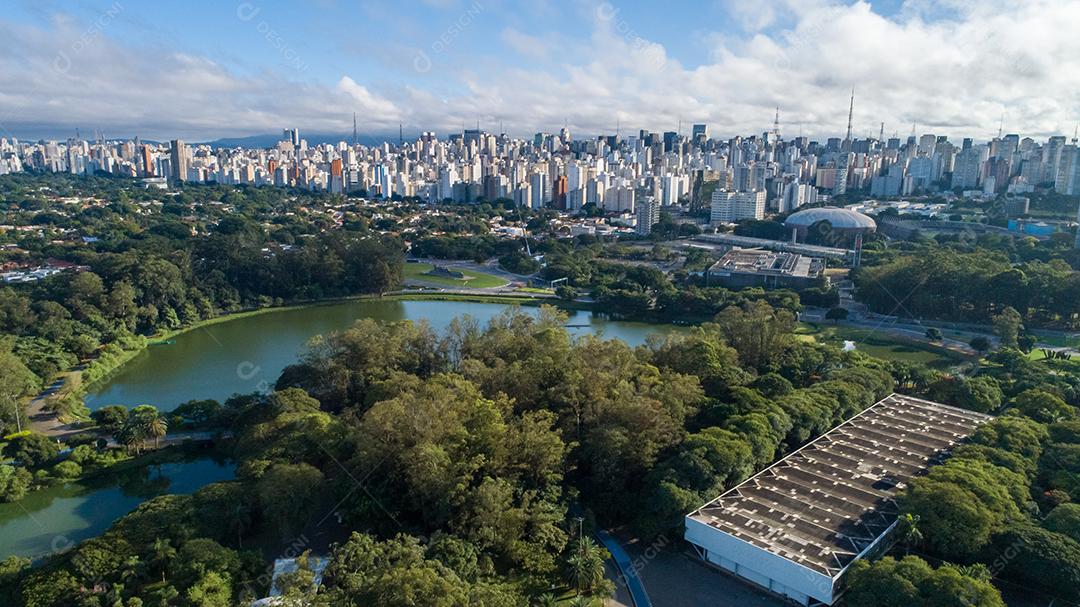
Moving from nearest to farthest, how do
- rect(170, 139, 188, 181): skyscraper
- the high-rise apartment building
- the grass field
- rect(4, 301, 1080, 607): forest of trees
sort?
rect(4, 301, 1080, 607): forest of trees
the grass field
the high-rise apartment building
rect(170, 139, 188, 181): skyscraper

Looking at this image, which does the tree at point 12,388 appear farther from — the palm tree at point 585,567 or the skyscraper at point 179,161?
the skyscraper at point 179,161

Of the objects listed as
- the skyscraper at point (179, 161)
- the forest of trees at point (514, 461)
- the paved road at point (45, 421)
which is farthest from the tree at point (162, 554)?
the skyscraper at point (179, 161)

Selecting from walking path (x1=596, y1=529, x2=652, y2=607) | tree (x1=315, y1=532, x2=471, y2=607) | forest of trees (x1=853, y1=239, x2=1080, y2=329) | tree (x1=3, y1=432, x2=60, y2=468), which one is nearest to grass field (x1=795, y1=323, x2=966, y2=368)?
forest of trees (x1=853, y1=239, x2=1080, y2=329)

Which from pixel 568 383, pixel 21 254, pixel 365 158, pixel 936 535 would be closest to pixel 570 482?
pixel 568 383

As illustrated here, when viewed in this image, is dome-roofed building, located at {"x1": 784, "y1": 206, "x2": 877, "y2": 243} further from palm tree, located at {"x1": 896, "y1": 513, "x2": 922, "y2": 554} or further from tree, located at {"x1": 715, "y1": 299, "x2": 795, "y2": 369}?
palm tree, located at {"x1": 896, "y1": 513, "x2": 922, "y2": 554}

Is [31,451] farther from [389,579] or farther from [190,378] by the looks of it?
[389,579]

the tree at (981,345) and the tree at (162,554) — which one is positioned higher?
the tree at (981,345)
